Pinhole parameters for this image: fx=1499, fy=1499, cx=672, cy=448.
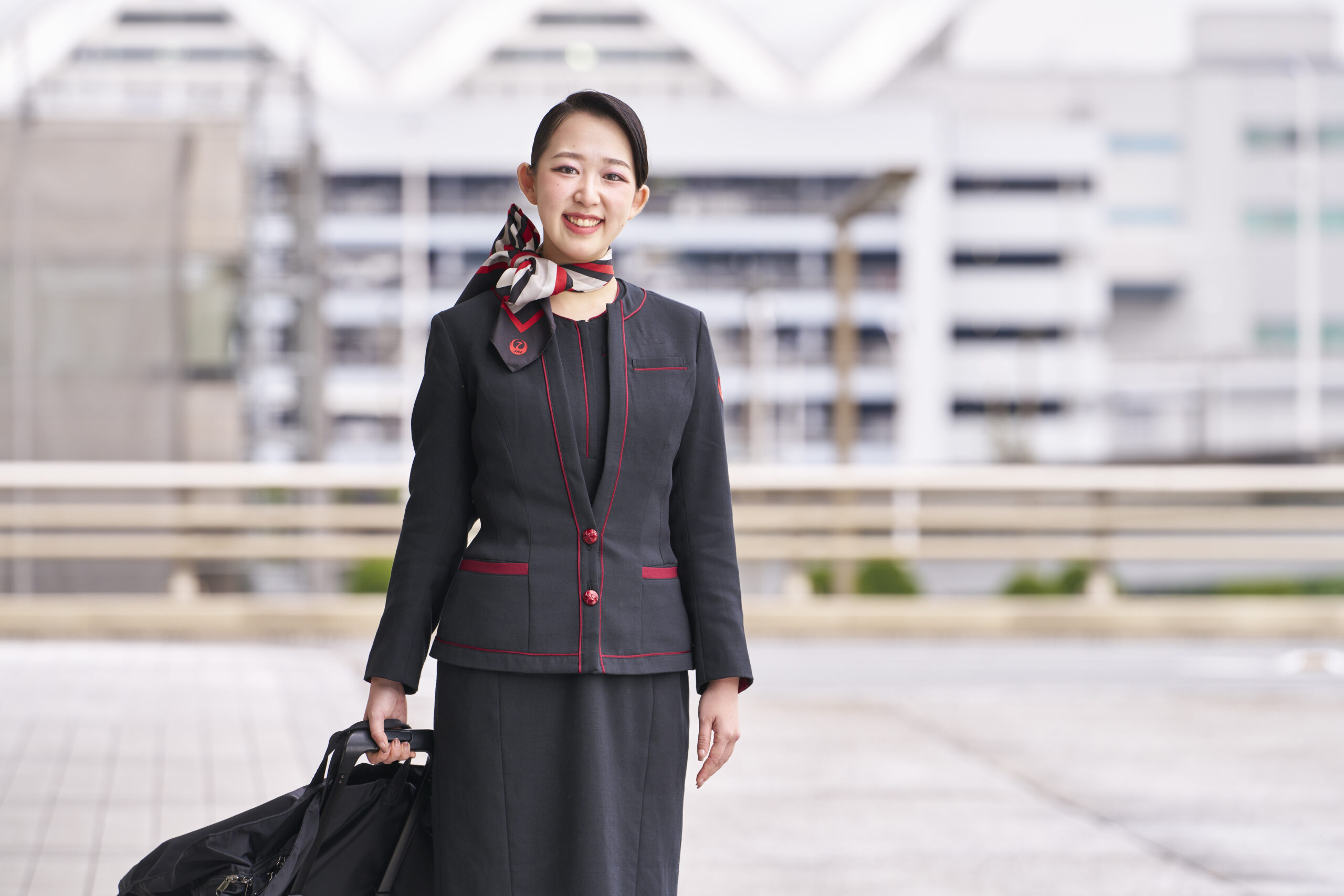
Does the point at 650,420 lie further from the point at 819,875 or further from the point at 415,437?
the point at 819,875

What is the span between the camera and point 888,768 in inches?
164

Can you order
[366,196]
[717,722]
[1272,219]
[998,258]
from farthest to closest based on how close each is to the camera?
1. [998,258]
2. [1272,219]
3. [366,196]
4. [717,722]

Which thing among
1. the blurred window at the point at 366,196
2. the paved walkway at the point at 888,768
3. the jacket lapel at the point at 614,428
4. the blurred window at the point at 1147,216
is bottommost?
the paved walkway at the point at 888,768

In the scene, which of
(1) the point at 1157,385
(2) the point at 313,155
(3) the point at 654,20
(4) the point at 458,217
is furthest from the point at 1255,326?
(2) the point at 313,155

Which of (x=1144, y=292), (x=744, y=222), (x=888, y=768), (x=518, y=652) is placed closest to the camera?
(x=518, y=652)

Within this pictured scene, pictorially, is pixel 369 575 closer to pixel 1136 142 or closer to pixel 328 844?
pixel 328 844

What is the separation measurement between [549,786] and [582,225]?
58cm

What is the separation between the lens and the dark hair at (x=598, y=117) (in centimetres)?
157

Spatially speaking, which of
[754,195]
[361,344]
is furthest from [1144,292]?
[361,344]

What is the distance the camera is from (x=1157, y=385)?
62125 mm

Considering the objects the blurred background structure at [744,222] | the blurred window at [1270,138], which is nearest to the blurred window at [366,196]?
the blurred background structure at [744,222]

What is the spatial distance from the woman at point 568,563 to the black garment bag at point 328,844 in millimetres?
43

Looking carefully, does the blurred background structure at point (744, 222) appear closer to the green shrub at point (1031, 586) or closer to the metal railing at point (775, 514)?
the metal railing at point (775, 514)

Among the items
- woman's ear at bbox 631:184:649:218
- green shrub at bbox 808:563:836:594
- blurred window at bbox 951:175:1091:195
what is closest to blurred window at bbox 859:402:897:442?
blurred window at bbox 951:175:1091:195
